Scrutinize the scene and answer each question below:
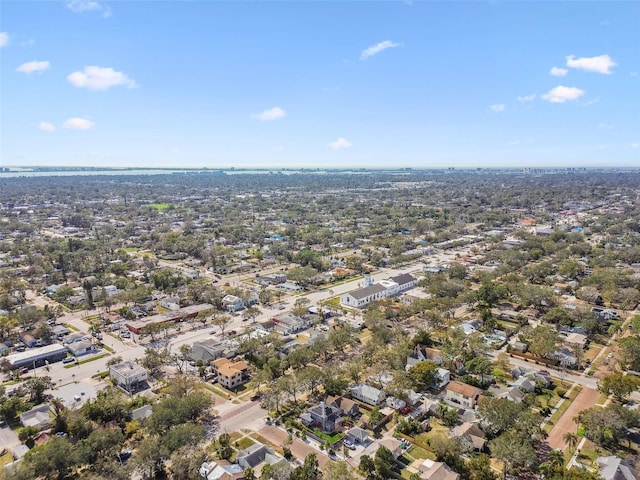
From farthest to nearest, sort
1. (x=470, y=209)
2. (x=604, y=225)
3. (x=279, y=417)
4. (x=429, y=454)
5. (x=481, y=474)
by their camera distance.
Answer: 1. (x=470, y=209)
2. (x=604, y=225)
3. (x=279, y=417)
4. (x=429, y=454)
5. (x=481, y=474)

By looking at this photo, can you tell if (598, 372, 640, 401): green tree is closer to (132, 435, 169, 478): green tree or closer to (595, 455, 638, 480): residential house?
(595, 455, 638, 480): residential house

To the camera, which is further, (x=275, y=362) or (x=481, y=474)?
(x=275, y=362)

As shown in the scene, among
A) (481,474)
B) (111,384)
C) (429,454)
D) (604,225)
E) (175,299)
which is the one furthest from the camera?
(604,225)

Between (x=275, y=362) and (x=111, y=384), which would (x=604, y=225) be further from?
(x=111, y=384)

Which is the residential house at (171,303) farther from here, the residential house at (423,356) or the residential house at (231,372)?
the residential house at (423,356)

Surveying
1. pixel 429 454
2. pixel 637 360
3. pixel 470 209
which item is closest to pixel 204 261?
pixel 429 454

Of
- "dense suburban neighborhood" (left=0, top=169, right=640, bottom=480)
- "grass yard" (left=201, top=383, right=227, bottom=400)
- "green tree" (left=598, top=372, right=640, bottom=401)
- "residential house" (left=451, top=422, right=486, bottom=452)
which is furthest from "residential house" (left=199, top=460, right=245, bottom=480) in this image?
"green tree" (left=598, top=372, right=640, bottom=401)
